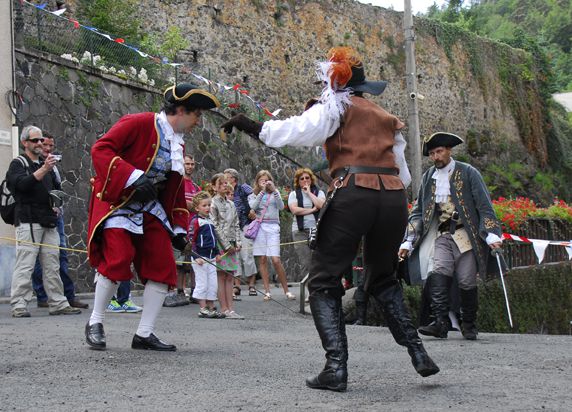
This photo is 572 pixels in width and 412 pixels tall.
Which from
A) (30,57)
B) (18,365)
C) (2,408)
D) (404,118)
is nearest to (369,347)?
(18,365)

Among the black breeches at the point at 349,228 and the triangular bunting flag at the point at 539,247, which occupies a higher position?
the triangular bunting flag at the point at 539,247

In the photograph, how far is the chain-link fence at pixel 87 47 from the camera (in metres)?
15.9

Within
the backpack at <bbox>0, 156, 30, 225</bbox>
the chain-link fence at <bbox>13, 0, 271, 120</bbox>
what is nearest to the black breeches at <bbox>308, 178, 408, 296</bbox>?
the backpack at <bbox>0, 156, 30, 225</bbox>

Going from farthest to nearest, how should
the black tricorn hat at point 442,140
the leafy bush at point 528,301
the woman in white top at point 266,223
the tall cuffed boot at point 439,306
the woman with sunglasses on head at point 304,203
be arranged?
the woman in white top at point 266,223 → the woman with sunglasses on head at point 304,203 → the leafy bush at point 528,301 → the black tricorn hat at point 442,140 → the tall cuffed boot at point 439,306

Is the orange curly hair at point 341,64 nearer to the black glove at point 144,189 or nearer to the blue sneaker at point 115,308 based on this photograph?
the black glove at point 144,189

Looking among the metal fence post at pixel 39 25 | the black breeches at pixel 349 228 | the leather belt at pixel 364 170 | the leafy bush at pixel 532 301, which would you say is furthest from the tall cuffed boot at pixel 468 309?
the metal fence post at pixel 39 25

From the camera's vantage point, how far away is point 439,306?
8375 mm

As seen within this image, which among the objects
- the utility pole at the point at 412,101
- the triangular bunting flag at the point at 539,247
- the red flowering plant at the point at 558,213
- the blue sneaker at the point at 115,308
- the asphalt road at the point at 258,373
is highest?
the utility pole at the point at 412,101

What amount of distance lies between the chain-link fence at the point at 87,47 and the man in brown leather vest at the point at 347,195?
1110cm

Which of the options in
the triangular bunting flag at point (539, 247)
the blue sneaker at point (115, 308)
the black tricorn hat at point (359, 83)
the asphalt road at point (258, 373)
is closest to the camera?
the asphalt road at point (258, 373)

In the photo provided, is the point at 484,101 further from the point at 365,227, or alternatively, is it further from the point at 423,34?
the point at 365,227

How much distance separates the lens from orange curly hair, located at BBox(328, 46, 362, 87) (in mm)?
5402

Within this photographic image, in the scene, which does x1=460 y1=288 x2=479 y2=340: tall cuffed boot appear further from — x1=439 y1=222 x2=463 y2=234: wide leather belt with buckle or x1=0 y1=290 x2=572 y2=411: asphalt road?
x1=439 y1=222 x2=463 y2=234: wide leather belt with buckle

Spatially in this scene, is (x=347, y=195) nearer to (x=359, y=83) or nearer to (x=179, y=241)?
(x=359, y=83)
